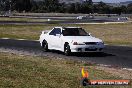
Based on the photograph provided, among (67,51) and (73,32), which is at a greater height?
(73,32)

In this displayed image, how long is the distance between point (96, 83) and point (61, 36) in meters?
14.2

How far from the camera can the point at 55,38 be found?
21000 mm

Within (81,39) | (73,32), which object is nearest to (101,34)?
(73,32)

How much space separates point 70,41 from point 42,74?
7404 millimetres

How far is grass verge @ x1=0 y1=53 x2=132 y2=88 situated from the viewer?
1047 centimetres

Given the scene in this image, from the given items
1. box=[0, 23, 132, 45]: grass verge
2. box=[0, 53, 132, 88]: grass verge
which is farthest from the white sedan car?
box=[0, 23, 132, 45]: grass verge

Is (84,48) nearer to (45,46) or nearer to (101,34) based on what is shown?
(45,46)

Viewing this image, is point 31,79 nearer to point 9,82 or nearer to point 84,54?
point 9,82

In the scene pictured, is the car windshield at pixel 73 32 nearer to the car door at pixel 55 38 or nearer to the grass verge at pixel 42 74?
the car door at pixel 55 38

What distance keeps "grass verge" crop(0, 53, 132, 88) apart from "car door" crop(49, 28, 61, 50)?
4963mm

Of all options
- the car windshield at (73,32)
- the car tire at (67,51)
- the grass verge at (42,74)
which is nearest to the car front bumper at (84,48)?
the car tire at (67,51)

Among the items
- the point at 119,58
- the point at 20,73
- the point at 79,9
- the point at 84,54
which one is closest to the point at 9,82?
the point at 20,73

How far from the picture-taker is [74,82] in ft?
35.7

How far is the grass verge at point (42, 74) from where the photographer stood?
1047 centimetres
